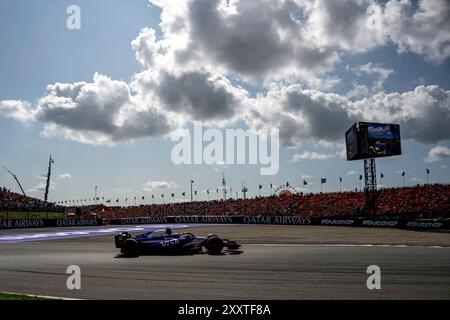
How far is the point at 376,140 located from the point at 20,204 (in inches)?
1652

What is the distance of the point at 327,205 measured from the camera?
2152 inches

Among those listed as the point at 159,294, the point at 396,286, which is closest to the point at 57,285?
the point at 159,294

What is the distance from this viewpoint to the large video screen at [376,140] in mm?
41406

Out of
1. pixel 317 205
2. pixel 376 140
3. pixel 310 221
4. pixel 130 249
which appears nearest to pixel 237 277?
pixel 130 249

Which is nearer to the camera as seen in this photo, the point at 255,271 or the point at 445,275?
the point at 445,275

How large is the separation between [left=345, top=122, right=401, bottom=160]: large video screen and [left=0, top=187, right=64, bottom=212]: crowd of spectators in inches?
1523

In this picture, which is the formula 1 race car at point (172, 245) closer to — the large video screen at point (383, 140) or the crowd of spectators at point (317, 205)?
the crowd of spectators at point (317, 205)

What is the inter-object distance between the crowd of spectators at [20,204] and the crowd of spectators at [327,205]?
75.0 feet

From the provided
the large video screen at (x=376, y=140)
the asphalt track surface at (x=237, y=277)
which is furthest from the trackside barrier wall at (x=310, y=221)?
the asphalt track surface at (x=237, y=277)

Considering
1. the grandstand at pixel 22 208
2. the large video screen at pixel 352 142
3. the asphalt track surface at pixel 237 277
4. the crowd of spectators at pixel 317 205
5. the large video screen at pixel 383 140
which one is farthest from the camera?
the grandstand at pixel 22 208

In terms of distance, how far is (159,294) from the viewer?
26.6 ft

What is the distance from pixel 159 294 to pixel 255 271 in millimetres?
3466
